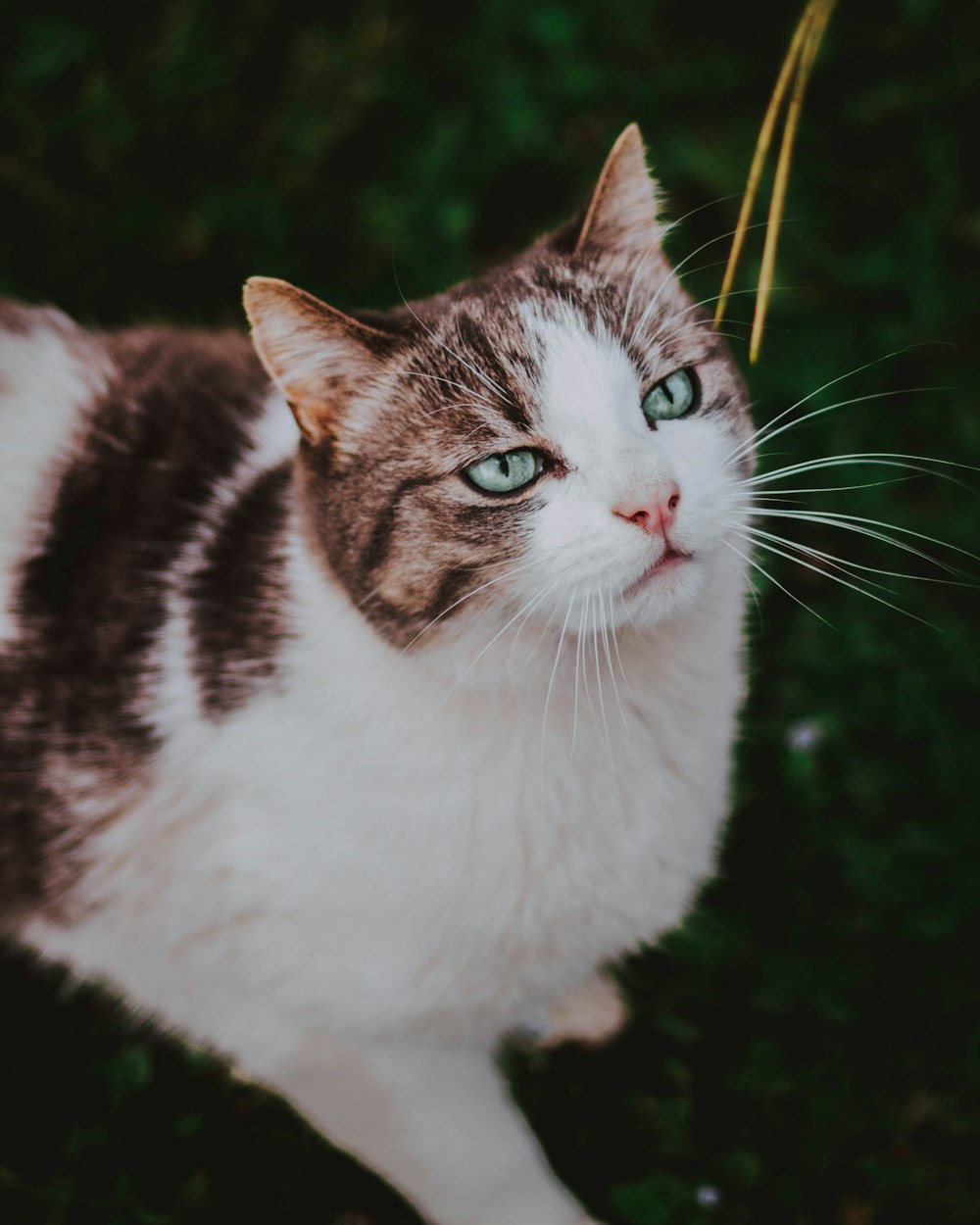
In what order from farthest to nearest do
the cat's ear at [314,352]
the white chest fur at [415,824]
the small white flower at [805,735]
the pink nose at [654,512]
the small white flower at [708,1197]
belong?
the small white flower at [805,735], the small white flower at [708,1197], the white chest fur at [415,824], the cat's ear at [314,352], the pink nose at [654,512]

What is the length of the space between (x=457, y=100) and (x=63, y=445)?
1.68 meters

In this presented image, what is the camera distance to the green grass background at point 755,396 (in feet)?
6.50

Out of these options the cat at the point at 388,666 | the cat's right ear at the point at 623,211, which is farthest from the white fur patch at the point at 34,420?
the cat's right ear at the point at 623,211

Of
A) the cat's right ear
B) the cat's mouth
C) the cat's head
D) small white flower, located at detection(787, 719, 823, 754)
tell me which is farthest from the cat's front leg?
the cat's right ear

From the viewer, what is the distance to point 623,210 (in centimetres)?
142

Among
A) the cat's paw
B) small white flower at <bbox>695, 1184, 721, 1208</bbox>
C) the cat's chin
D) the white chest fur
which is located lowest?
small white flower at <bbox>695, 1184, 721, 1208</bbox>

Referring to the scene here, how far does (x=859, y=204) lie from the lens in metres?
2.60

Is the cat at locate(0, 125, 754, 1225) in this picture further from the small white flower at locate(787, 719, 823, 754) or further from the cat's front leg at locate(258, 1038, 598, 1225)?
the small white flower at locate(787, 719, 823, 754)

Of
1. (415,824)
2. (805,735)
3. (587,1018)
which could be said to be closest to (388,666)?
(415,824)

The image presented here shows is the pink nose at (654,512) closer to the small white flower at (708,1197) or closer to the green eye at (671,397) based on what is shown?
the green eye at (671,397)

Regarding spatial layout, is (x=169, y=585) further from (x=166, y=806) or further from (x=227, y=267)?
(x=227, y=267)

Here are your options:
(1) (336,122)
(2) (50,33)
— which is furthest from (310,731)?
(2) (50,33)

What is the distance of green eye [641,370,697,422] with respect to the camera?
1.29 meters

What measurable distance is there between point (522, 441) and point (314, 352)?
0.29 m
